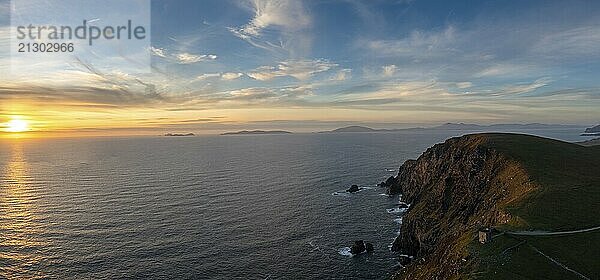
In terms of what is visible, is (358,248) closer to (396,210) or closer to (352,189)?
(396,210)

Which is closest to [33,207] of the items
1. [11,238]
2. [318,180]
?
[11,238]

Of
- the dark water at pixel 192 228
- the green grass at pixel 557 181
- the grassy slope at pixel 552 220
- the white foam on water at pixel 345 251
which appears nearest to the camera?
the grassy slope at pixel 552 220

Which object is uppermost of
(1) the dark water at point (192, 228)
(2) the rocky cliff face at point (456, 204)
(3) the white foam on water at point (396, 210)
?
(2) the rocky cliff face at point (456, 204)

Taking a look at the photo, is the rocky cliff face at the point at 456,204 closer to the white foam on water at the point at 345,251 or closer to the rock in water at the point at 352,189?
the white foam on water at the point at 345,251

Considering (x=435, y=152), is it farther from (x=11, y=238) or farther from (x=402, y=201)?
(x=11, y=238)

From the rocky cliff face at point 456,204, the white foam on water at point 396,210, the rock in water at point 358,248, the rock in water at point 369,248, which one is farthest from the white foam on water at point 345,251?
the white foam on water at point 396,210

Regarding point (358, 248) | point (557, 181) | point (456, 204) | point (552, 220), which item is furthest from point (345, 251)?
point (557, 181)

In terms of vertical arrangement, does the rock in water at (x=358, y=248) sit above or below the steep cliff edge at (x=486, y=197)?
below
